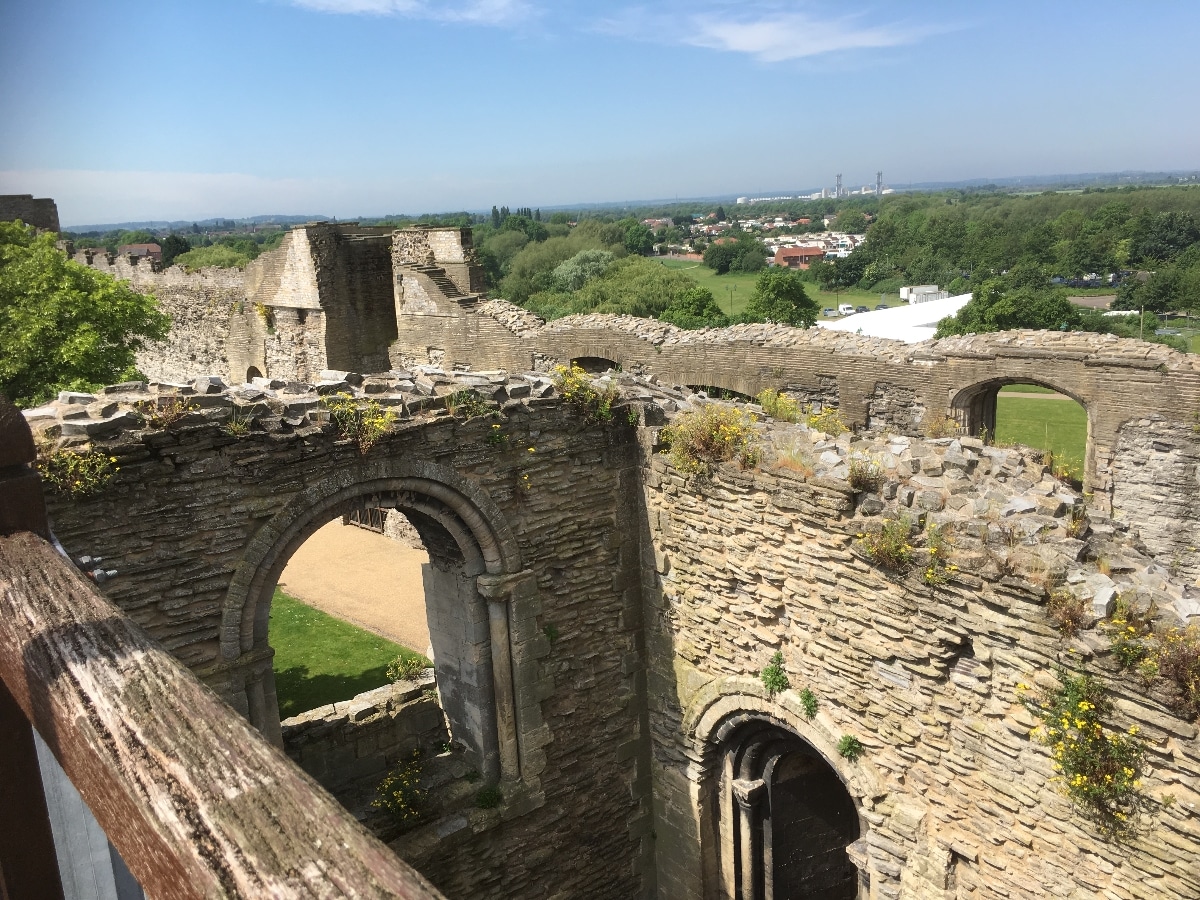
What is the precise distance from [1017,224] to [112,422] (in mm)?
114018

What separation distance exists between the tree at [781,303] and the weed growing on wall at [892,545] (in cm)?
3806

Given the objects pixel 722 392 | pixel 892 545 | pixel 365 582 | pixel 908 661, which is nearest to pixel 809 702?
pixel 908 661

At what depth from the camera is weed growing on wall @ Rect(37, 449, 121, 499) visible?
5.51m

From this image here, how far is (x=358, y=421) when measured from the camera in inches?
268

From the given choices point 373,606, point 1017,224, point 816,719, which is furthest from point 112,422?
point 1017,224

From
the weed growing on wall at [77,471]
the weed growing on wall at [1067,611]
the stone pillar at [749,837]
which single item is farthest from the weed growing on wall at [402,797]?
the weed growing on wall at [1067,611]

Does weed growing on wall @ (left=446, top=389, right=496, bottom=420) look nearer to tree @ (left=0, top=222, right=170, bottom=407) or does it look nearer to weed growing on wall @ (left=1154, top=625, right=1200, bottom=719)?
weed growing on wall @ (left=1154, top=625, right=1200, bottom=719)

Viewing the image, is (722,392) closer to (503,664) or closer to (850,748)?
(503,664)

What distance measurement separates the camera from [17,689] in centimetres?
124

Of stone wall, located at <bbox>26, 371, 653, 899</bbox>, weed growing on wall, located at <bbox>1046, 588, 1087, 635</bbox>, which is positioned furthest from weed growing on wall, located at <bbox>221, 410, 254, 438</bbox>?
weed growing on wall, located at <bbox>1046, 588, 1087, 635</bbox>

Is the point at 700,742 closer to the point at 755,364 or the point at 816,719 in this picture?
the point at 816,719

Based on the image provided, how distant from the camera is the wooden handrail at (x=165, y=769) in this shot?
970mm

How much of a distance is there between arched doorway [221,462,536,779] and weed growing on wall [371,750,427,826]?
695mm

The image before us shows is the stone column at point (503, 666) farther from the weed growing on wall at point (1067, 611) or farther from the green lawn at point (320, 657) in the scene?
the green lawn at point (320, 657)
